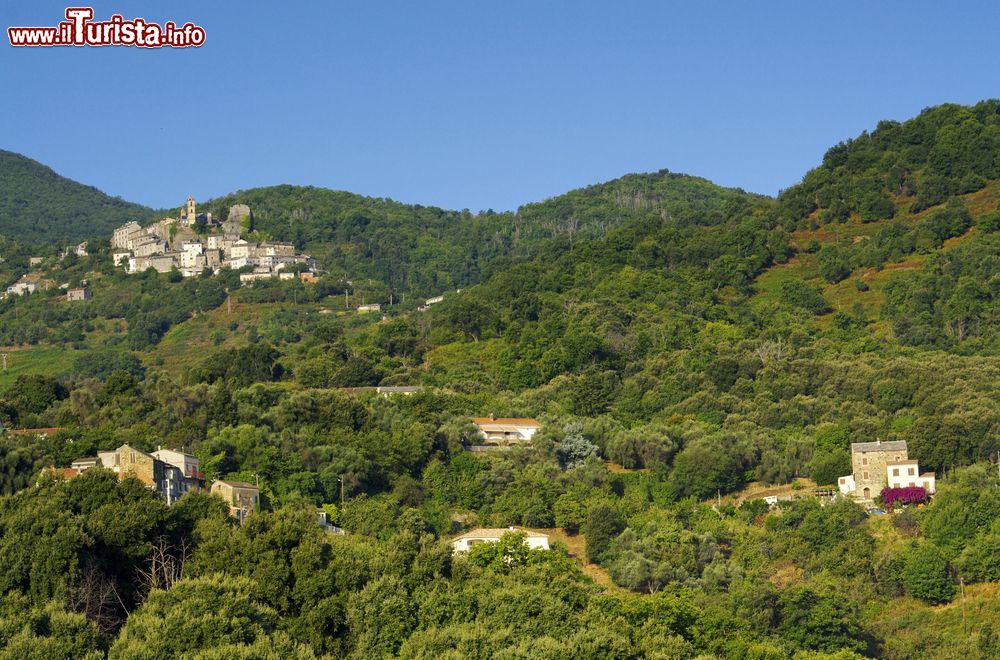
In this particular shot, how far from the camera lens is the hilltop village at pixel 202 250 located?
145 metres

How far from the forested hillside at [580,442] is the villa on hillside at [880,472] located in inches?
42.7

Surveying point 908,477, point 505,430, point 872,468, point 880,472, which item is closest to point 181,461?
point 505,430

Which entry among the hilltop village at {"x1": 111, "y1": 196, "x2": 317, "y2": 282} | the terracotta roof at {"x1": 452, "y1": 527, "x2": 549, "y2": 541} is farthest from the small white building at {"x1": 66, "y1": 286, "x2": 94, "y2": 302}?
the terracotta roof at {"x1": 452, "y1": 527, "x2": 549, "y2": 541}

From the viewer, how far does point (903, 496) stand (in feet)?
210

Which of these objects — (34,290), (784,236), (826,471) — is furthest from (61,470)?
(34,290)

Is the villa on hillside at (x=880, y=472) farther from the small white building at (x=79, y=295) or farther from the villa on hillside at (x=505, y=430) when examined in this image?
the small white building at (x=79, y=295)

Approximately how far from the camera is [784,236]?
108062 mm

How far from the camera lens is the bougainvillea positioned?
2522 inches

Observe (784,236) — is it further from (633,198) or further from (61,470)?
(633,198)

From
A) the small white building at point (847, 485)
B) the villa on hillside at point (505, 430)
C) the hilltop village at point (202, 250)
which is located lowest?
the small white building at point (847, 485)

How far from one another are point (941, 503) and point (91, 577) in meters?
33.1

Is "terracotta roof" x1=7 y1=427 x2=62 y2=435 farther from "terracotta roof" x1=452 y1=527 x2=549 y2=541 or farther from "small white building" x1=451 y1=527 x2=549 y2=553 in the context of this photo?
"small white building" x1=451 y1=527 x2=549 y2=553

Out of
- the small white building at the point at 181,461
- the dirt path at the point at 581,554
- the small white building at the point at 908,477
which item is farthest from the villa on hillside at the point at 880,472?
the small white building at the point at 181,461

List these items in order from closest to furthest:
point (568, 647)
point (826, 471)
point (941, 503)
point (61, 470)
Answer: point (568, 647), point (61, 470), point (941, 503), point (826, 471)
